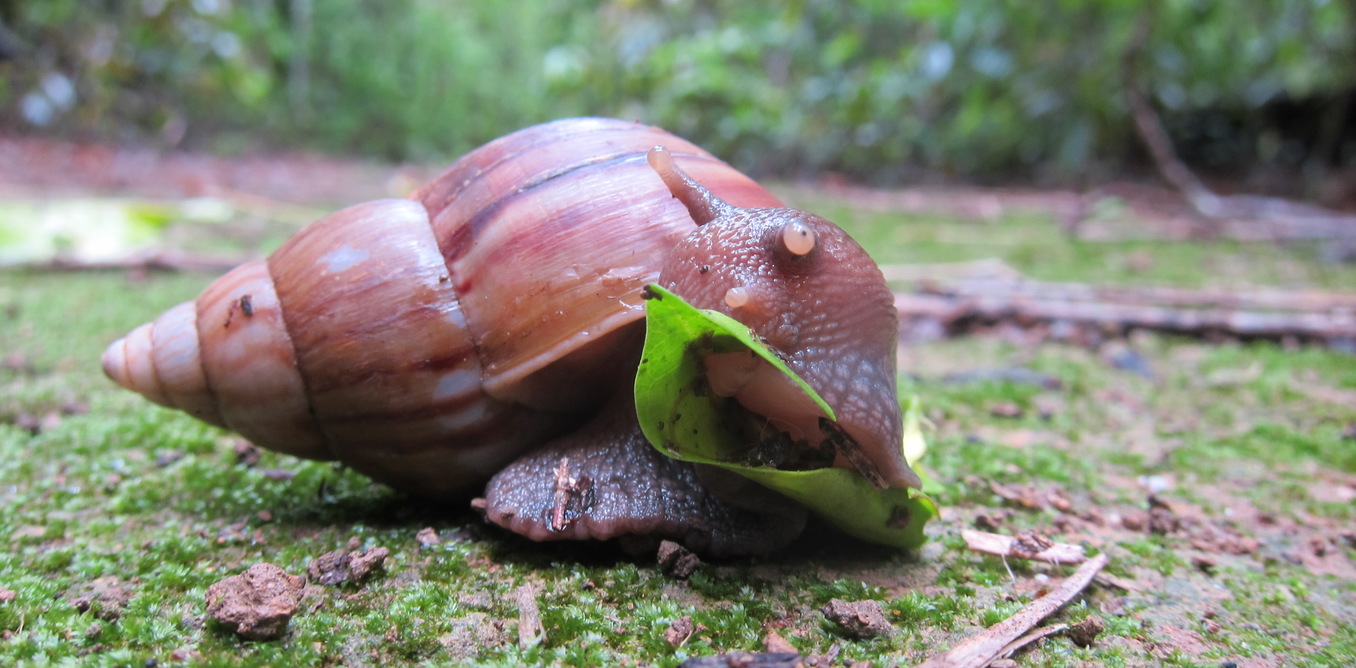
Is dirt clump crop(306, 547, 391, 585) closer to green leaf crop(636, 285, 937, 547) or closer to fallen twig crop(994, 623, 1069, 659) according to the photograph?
green leaf crop(636, 285, 937, 547)

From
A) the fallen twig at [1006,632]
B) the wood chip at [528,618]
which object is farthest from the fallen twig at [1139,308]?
the wood chip at [528,618]

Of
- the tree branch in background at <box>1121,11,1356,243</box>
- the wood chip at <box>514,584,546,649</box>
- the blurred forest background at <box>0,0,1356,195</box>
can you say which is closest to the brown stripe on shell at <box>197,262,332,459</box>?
the wood chip at <box>514,584,546,649</box>

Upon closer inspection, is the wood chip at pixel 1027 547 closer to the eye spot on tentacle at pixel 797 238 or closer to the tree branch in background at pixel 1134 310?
the eye spot on tentacle at pixel 797 238

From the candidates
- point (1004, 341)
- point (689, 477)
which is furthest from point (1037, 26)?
point (689, 477)

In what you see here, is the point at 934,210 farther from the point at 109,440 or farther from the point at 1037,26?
the point at 109,440

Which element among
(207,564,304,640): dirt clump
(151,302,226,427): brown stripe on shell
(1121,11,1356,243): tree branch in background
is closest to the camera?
(207,564,304,640): dirt clump

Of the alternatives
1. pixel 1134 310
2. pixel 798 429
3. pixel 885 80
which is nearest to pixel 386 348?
pixel 798 429
